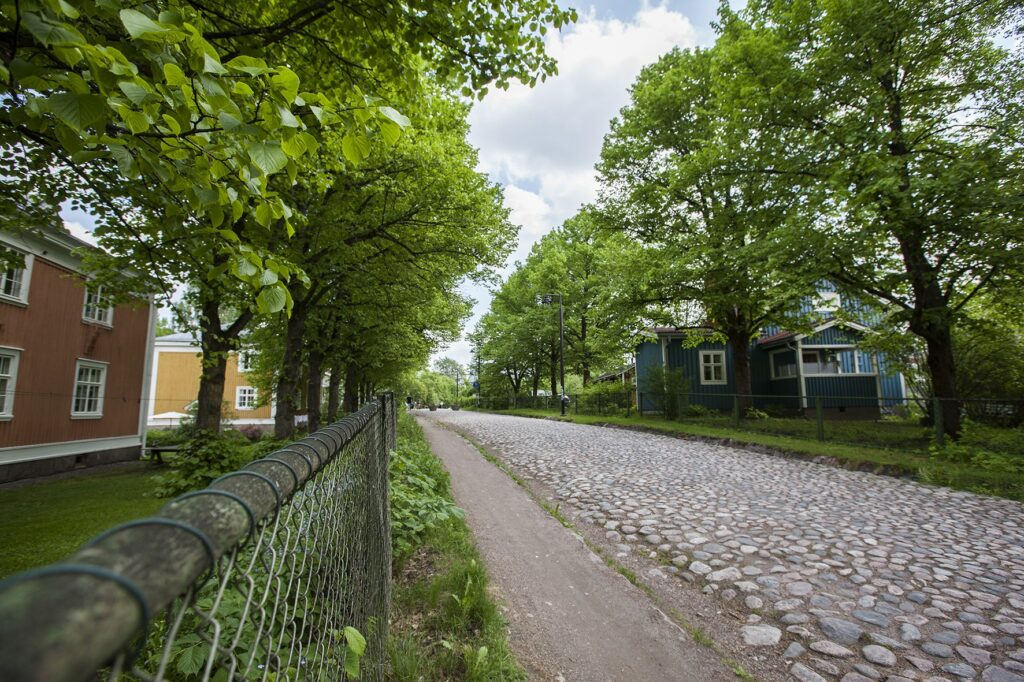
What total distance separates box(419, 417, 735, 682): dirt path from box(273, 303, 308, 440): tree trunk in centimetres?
864

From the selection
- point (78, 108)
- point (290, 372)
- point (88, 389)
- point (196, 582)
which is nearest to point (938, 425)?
point (196, 582)

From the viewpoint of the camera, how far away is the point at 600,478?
28.2 ft

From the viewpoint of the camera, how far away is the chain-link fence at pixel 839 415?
10558 mm

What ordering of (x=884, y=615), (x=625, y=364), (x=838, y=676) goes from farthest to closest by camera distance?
(x=625, y=364), (x=884, y=615), (x=838, y=676)

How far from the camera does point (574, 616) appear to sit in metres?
3.69

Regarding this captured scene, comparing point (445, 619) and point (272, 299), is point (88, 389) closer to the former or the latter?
point (445, 619)

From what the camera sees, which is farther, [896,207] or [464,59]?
[896,207]

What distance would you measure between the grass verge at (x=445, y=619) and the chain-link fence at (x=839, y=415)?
8882 mm

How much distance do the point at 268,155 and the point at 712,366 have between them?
2796 cm

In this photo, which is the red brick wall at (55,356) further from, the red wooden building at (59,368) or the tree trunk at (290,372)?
the tree trunk at (290,372)

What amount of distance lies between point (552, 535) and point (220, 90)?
516 cm

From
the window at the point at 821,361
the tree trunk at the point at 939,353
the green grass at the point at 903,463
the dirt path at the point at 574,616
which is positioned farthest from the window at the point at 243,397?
the tree trunk at the point at 939,353

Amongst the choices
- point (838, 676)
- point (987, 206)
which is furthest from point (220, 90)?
point (987, 206)

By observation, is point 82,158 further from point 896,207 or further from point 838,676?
point 896,207
